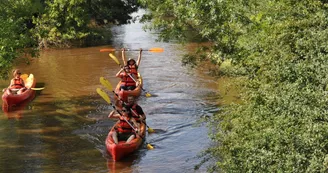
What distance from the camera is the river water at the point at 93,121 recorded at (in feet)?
34.5

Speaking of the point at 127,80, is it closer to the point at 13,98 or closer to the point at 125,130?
the point at 13,98

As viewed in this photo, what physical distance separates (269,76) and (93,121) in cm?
696

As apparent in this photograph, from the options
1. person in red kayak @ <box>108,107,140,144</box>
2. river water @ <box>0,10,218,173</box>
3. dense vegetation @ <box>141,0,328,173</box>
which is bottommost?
river water @ <box>0,10,218,173</box>

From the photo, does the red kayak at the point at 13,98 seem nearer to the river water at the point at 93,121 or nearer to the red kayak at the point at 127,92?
the river water at the point at 93,121

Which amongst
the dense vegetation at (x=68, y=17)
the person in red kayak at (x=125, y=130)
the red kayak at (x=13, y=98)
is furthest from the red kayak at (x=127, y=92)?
the dense vegetation at (x=68, y=17)

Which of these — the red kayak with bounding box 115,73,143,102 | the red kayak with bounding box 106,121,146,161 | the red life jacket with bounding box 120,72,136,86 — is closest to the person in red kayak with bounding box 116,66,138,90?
the red life jacket with bounding box 120,72,136,86

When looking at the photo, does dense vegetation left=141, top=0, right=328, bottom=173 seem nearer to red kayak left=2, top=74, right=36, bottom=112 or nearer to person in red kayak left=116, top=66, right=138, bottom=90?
person in red kayak left=116, top=66, right=138, bottom=90

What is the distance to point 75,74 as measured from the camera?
20281 millimetres

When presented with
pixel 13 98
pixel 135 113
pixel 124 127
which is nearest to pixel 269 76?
pixel 124 127

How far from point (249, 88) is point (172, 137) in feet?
14.2

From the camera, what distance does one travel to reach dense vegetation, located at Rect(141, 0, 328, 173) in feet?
17.9

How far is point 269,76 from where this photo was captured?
7.77 metres

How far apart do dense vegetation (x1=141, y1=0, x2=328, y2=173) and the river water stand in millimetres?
1647

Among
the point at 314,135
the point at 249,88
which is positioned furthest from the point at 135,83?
the point at 314,135
